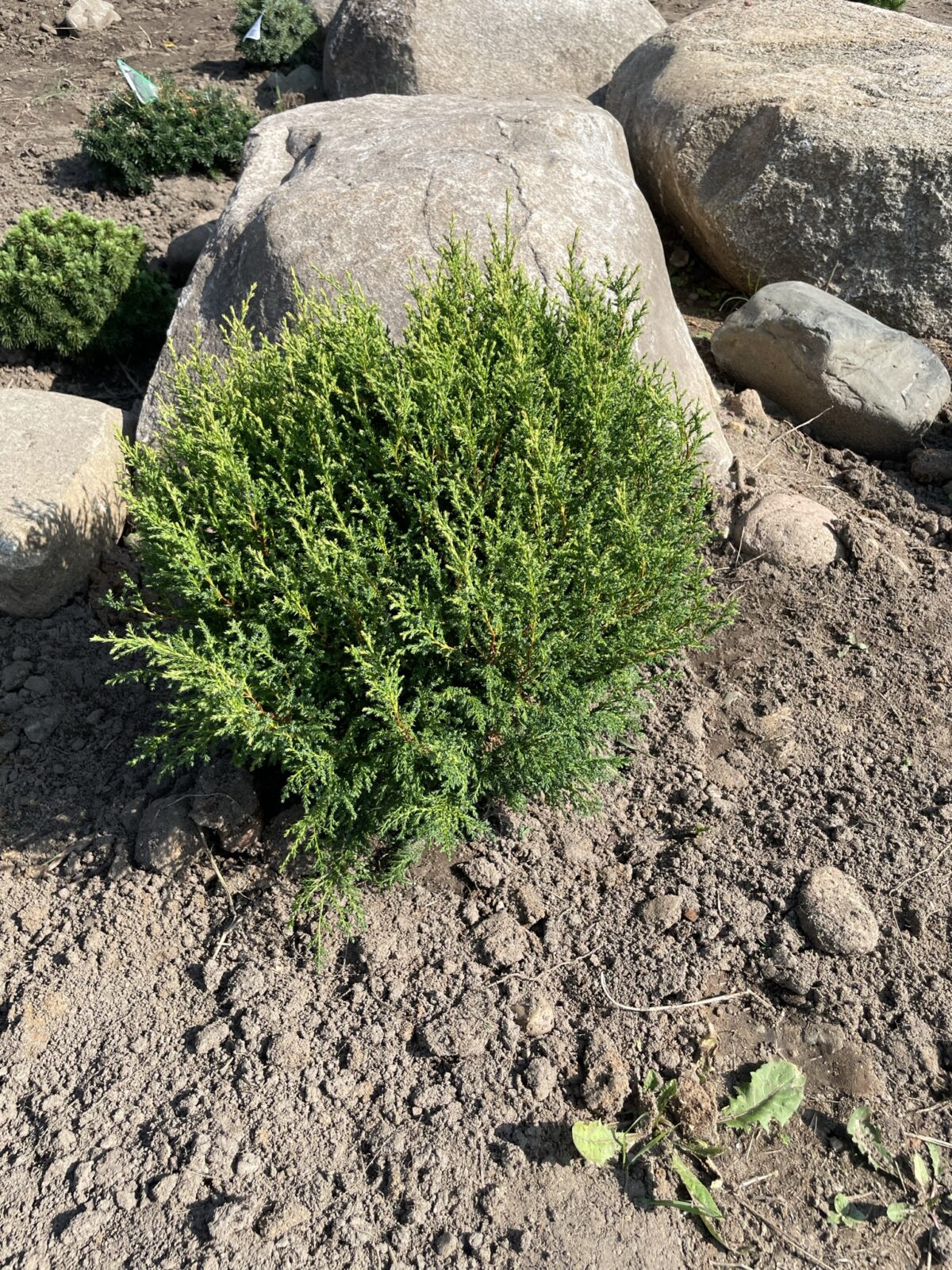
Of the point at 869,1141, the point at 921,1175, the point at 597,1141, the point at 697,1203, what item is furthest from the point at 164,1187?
the point at 921,1175

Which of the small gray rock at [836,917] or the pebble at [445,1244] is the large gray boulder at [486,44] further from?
the pebble at [445,1244]

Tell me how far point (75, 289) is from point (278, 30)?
450cm

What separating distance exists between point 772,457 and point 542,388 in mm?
2313

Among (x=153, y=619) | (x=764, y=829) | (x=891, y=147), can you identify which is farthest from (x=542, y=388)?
(x=891, y=147)

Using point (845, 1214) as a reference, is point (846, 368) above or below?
above

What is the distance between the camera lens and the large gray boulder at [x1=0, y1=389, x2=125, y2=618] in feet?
13.7

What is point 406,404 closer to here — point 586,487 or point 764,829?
point 586,487

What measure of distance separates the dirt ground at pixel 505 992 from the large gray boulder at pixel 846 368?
44.4 inches

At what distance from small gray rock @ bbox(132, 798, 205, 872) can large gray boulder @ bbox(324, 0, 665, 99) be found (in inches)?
230

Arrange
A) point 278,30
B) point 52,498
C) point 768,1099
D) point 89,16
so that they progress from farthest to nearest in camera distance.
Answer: point 89,16, point 278,30, point 52,498, point 768,1099

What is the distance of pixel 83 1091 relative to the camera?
2943 mm

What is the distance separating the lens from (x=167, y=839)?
3.41 metres

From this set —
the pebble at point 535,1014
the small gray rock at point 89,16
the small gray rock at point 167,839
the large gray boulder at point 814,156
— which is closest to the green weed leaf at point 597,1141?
the pebble at point 535,1014

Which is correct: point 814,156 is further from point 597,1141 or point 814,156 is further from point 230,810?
point 597,1141
